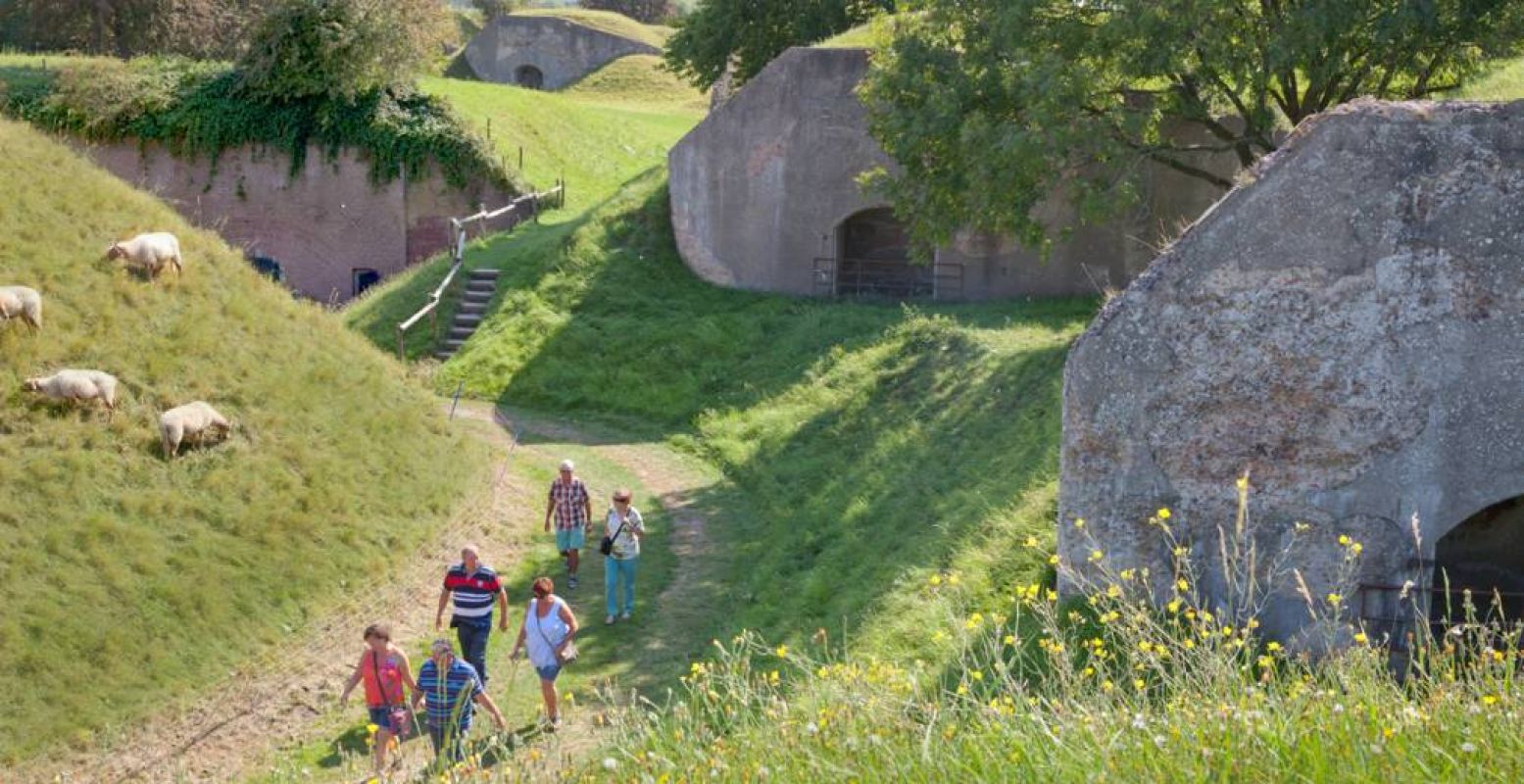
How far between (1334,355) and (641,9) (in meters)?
64.8

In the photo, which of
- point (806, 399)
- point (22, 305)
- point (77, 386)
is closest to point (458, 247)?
point (806, 399)

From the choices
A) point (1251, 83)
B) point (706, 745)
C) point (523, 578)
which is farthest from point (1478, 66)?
point (706, 745)

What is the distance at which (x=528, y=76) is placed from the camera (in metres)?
61.0

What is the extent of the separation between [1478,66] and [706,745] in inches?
634

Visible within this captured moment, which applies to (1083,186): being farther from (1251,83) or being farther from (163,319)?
(163,319)

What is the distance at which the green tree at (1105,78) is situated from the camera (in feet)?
63.1

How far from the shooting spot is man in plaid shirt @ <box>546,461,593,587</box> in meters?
17.7

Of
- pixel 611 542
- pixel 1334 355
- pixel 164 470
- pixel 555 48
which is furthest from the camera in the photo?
pixel 555 48

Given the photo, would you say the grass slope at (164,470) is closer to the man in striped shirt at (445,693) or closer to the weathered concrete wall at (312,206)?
the man in striped shirt at (445,693)

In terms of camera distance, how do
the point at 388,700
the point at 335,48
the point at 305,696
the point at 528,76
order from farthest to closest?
1. the point at 528,76
2. the point at 335,48
3. the point at 305,696
4. the point at 388,700

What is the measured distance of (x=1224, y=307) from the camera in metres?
12.1

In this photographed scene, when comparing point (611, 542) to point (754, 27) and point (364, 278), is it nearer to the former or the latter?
point (364, 278)

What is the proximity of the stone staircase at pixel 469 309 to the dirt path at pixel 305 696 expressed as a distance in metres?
7.66

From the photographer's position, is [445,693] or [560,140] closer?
[445,693]
